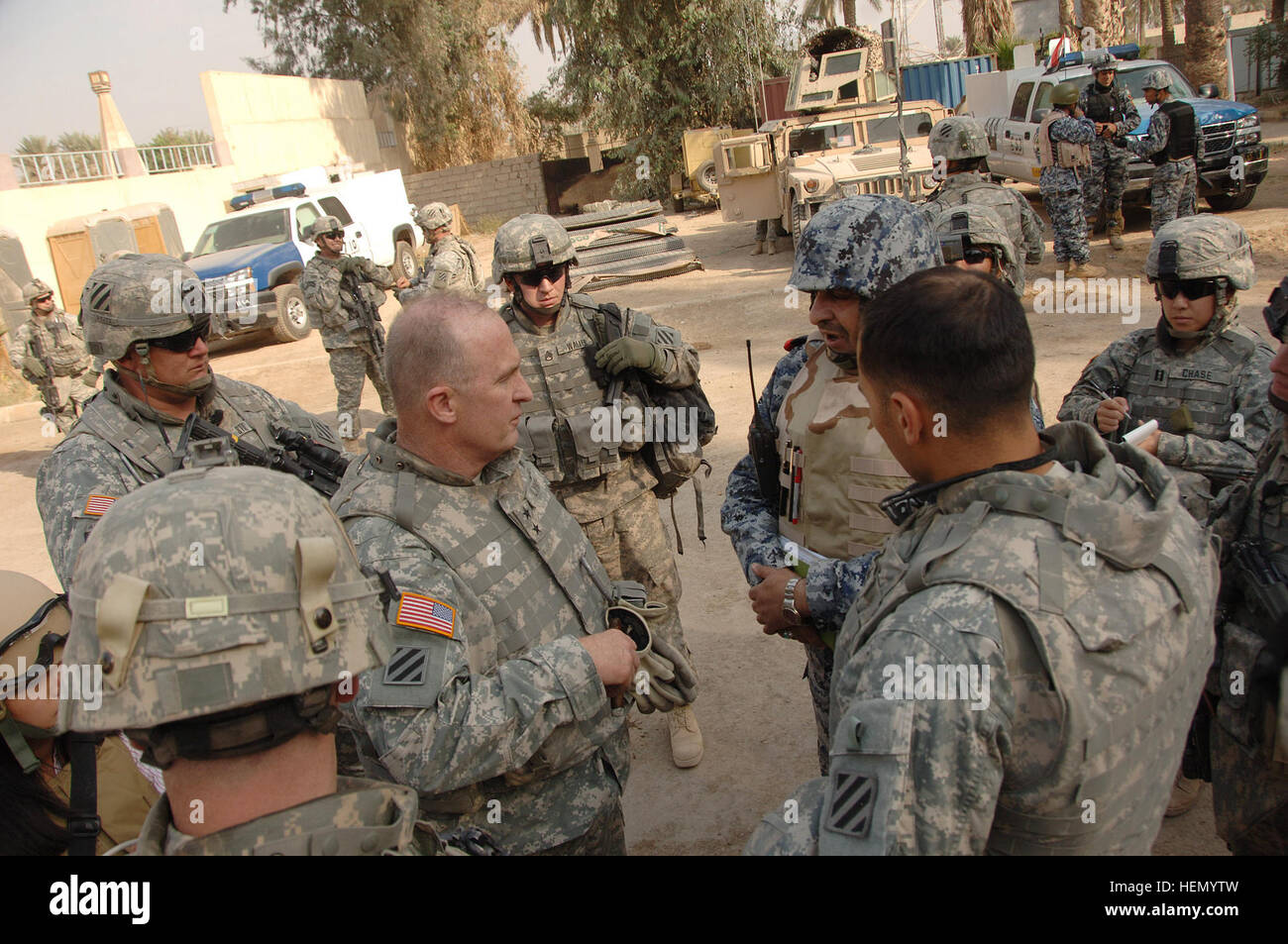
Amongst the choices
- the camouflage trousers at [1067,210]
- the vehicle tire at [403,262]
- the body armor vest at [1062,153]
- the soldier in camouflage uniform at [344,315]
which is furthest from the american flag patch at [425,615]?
A: the vehicle tire at [403,262]

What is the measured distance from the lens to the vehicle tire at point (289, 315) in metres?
13.8

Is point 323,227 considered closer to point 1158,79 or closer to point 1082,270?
point 1082,270

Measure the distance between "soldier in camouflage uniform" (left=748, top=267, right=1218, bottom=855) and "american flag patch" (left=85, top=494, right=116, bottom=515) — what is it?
2.36m

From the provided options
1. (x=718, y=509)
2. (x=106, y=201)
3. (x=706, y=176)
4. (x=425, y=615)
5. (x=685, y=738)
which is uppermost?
(x=106, y=201)

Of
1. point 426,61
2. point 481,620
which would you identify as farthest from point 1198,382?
point 426,61

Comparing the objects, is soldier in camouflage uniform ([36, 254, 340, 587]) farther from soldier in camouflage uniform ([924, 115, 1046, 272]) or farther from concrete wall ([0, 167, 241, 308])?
concrete wall ([0, 167, 241, 308])

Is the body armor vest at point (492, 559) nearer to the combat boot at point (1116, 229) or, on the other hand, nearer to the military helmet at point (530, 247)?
the military helmet at point (530, 247)

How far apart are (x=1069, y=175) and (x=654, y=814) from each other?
9.46 meters

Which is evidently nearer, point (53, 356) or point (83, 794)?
point (83, 794)

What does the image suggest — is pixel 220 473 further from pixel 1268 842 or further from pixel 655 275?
pixel 655 275

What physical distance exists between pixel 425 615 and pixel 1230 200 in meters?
14.2

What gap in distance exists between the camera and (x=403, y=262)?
1772 centimetres
